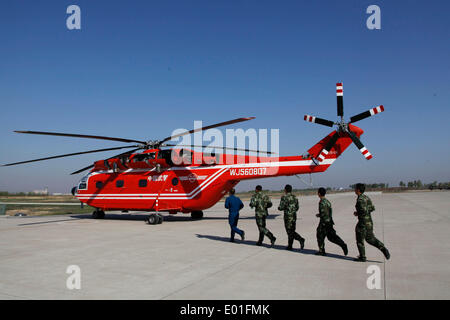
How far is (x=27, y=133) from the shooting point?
13.8m

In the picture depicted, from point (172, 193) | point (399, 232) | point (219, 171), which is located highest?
point (219, 171)

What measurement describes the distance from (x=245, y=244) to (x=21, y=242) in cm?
755

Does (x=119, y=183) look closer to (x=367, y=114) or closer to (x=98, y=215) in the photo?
(x=98, y=215)

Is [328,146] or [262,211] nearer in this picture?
[262,211]

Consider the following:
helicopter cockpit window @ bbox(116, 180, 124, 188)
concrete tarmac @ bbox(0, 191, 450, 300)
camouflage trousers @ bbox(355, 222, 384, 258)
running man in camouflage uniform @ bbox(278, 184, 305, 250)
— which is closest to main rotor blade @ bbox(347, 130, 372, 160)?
concrete tarmac @ bbox(0, 191, 450, 300)

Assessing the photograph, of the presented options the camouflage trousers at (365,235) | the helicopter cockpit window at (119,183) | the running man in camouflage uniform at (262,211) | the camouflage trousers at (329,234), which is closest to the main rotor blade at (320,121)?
the running man in camouflage uniform at (262,211)

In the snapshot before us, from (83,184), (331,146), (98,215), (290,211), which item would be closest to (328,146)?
(331,146)

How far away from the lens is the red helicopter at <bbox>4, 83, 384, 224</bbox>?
15664mm

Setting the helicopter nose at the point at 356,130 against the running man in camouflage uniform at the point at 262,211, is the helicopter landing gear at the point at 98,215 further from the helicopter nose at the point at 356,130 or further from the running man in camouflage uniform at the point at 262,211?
the helicopter nose at the point at 356,130

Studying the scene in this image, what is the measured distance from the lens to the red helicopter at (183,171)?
15.7 meters

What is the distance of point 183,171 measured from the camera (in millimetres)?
17594

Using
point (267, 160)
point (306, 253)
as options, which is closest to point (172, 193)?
point (267, 160)

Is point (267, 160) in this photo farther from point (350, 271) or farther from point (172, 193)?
point (350, 271)

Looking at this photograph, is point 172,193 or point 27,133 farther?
point 172,193
